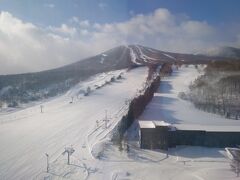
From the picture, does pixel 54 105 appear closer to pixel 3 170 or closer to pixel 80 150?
pixel 80 150

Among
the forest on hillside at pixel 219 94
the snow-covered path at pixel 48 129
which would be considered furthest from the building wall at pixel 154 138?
the forest on hillside at pixel 219 94

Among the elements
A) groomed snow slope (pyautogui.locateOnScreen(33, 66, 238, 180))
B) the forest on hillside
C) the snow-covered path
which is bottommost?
groomed snow slope (pyautogui.locateOnScreen(33, 66, 238, 180))

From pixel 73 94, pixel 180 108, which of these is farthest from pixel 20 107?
pixel 180 108

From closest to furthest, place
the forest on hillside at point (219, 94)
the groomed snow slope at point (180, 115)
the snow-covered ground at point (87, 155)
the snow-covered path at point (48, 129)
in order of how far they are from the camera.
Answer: the snow-covered ground at point (87, 155)
the snow-covered path at point (48, 129)
the groomed snow slope at point (180, 115)
the forest on hillside at point (219, 94)

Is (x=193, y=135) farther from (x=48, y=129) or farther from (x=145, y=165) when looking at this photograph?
(x=48, y=129)

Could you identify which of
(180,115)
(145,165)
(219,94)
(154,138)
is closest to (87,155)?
(145,165)

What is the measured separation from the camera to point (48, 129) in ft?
67.3

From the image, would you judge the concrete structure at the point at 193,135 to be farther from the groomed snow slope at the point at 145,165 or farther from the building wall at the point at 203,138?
the groomed snow slope at the point at 145,165

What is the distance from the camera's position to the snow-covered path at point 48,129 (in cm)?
1477

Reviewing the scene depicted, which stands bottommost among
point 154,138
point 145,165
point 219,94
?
point 145,165

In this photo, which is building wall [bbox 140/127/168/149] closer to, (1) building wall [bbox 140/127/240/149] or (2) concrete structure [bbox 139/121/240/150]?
(2) concrete structure [bbox 139/121/240/150]

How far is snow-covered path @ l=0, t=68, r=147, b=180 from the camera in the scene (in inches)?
582

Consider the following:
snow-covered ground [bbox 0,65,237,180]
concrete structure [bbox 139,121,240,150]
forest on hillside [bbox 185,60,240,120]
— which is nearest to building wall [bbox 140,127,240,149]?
concrete structure [bbox 139,121,240,150]

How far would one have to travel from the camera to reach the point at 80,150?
16.4m
